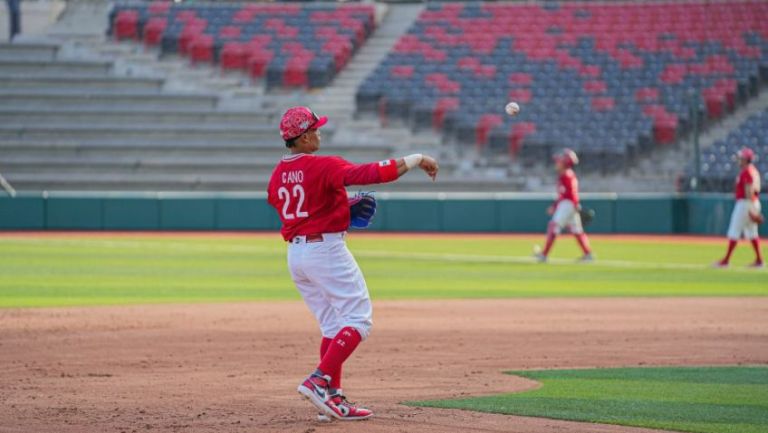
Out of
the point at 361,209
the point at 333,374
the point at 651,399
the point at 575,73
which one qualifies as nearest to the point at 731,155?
the point at 575,73

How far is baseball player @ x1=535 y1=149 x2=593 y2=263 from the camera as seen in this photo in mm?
21844

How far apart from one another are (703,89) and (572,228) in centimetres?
1483

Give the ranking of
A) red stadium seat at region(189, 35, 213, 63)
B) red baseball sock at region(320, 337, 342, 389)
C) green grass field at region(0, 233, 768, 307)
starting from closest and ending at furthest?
red baseball sock at region(320, 337, 342, 389), green grass field at region(0, 233, 768, 307), red stadium seat at region(189, 35, 213, 63)

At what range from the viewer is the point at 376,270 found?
20.6m

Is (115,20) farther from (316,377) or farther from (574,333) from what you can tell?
(316,377)

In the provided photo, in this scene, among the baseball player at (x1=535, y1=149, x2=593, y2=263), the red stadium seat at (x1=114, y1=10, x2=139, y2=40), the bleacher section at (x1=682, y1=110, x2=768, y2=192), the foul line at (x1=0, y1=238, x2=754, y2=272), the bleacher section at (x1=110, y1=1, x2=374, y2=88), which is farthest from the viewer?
the red stadium seat at (x1=114, y1=10, x2=139, y2=40)

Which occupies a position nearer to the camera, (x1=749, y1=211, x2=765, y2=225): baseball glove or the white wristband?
the white wristband

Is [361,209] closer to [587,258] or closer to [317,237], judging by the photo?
[317,237]

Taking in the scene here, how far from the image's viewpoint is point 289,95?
1471 inches

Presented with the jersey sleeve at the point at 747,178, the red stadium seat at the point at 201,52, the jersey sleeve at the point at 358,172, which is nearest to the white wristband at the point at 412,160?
the jersey sleeve at the point at 358,172

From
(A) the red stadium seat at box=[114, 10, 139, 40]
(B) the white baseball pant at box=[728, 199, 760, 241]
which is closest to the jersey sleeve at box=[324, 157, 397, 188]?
(B) the white baseball pant at box=[728, 199, 760, 241]

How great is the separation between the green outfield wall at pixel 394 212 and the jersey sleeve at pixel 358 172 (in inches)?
907

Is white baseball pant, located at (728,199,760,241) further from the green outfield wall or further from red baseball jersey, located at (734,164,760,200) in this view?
the green outfield wall

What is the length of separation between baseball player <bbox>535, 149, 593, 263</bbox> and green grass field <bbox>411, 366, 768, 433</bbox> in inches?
468
